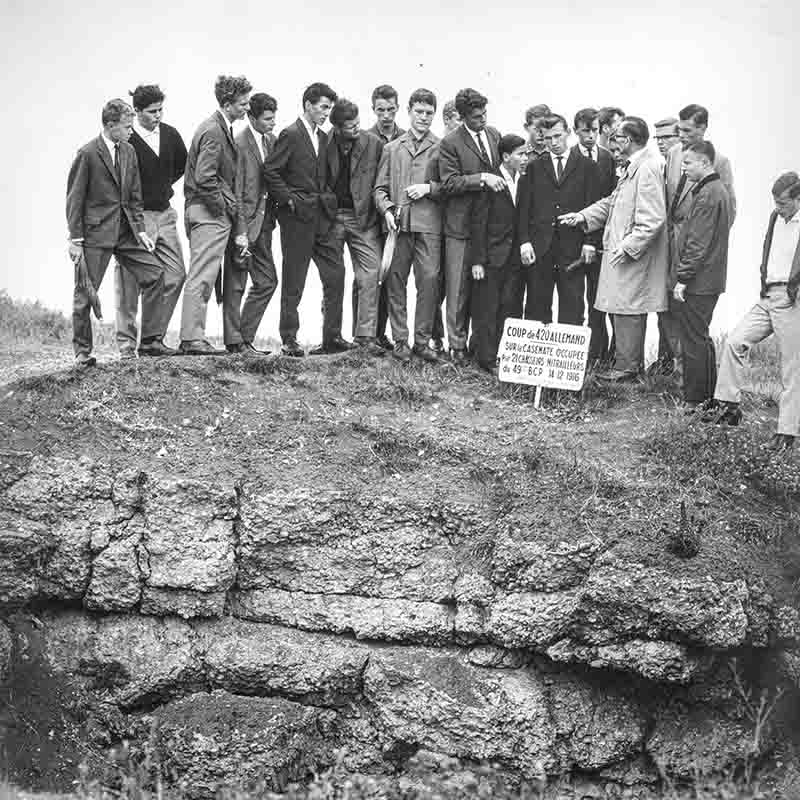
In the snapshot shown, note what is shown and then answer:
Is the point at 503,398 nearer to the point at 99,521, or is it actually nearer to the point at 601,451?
the point at 601,451

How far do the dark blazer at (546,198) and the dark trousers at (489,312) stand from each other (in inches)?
17.5

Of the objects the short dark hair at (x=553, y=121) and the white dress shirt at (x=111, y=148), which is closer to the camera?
the white dress shirt at (x=111, y=148)

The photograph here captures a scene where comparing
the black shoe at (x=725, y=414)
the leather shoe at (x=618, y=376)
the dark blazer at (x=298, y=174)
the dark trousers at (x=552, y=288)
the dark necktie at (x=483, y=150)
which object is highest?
the dark necktie at (x=483, y=150)

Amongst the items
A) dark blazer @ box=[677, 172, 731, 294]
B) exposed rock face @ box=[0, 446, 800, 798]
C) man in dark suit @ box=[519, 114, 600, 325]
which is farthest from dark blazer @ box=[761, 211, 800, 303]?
exposed rock face @ box=[0, 446, 800, 798]

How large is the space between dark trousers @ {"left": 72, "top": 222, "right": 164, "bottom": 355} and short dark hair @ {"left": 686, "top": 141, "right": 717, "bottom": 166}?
205 inches

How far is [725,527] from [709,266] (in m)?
2.55

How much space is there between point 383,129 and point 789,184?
14.3 ft

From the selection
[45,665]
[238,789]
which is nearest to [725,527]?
[238,789]

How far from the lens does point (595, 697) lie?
42.2 ft

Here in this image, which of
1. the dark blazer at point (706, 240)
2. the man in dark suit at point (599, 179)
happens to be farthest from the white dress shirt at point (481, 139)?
the dark blazer at point (706, 240)

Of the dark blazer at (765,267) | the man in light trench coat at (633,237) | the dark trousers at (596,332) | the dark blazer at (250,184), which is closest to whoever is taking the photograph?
the dark blazer at (765,267)

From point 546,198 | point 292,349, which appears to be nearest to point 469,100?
point 546,198

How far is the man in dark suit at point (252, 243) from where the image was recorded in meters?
14.8

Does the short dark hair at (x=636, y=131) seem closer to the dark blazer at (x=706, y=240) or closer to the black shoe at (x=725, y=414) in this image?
the dark blazer at (x=706, y=240)
